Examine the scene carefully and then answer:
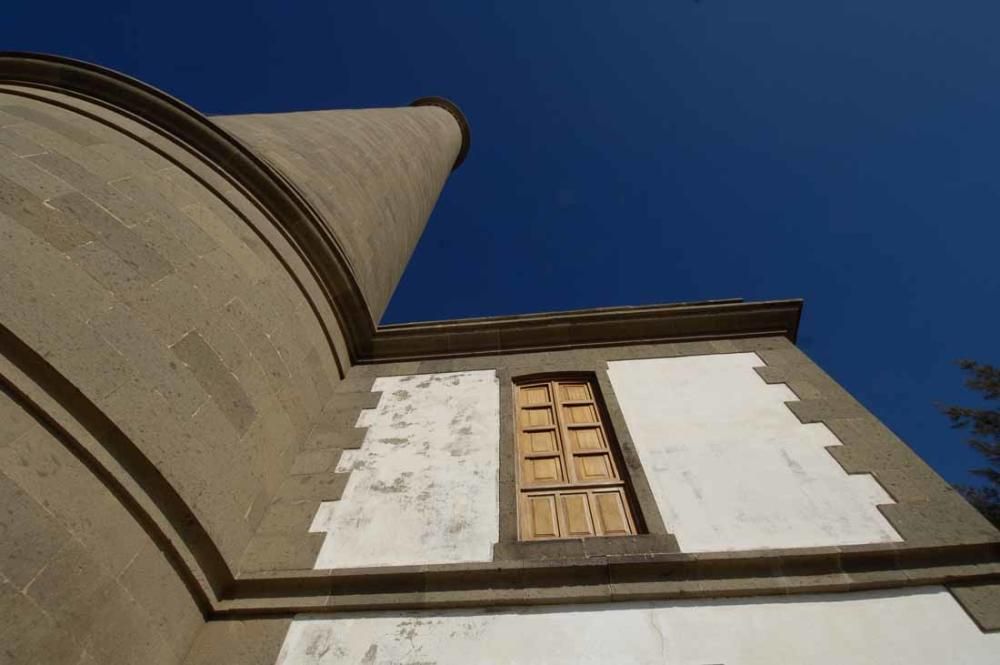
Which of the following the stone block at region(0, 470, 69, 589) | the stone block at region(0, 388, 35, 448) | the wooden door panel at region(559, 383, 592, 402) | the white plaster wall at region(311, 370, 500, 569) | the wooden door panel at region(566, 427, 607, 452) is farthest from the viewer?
the wooden door panel at region(559, 383, 592, 402)

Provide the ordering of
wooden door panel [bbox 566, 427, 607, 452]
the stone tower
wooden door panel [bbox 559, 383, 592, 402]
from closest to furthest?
the stone tower < wooden door panel [bbox 566, 427, 607, 452] < wooden door panel [bbox 559, 383, 592, 402]

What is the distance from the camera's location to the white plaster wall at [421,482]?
14.2ft

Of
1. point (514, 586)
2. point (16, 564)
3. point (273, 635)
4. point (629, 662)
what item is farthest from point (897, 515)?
point (16, 564)

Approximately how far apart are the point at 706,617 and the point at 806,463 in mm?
1842

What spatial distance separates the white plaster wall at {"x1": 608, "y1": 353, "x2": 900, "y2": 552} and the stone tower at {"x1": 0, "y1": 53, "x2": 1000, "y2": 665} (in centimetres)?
3

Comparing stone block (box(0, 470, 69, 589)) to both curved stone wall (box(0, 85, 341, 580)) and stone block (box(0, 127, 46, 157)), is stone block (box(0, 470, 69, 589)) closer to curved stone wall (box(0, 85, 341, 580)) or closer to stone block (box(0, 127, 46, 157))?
curved stone wall (box(0, 85, 341, 580))

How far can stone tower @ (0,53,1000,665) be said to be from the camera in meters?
3.32

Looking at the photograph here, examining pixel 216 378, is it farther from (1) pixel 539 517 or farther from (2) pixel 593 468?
(2) pixel 593 468

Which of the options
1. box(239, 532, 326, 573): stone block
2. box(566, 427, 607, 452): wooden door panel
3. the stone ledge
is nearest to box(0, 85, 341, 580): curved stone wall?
box(239, 532, 326, 573): stone block

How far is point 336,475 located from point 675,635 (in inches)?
123

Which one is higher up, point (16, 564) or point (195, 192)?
point (195, 192)

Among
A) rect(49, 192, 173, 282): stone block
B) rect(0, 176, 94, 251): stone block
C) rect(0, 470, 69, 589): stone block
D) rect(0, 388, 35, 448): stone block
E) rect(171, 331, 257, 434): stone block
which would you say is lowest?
rect(0, 470, 69, 589): stone block

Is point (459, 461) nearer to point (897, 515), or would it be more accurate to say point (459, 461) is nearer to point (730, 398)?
point (730, 398)

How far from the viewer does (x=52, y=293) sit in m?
3.54
